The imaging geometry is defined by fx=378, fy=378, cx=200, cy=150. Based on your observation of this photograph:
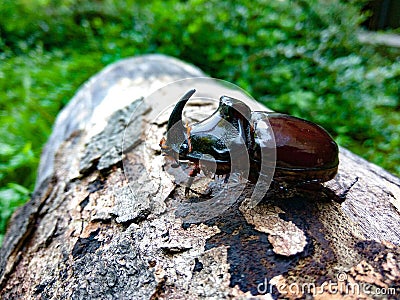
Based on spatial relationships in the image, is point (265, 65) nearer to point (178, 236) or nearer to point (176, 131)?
point (176, 131)

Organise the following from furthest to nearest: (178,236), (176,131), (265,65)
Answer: (265,65), (176,131), (178,236)

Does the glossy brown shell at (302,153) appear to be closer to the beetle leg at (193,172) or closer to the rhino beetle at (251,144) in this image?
the rhino beetle at (251,144)

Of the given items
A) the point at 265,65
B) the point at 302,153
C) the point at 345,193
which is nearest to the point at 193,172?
the point at 302,153

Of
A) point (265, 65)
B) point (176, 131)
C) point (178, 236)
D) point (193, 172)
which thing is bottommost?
point (265, 65)

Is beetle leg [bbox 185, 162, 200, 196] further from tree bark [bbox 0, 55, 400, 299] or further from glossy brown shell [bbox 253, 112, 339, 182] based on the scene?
glossy brown shell [bbox 253, 112, 339, 182]

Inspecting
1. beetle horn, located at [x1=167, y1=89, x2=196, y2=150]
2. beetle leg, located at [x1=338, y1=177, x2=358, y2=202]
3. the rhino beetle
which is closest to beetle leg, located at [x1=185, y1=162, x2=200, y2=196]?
the rhino beetle

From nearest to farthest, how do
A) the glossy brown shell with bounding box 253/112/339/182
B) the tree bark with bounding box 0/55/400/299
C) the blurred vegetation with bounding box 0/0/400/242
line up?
the tree bark with bounding box 0/55/400/299
the glossy brown shell with bounding box 253/112/339/182
the blurred vegetation with bounding box 0/0/400/242

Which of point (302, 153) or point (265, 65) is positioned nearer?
point (302, 153)
